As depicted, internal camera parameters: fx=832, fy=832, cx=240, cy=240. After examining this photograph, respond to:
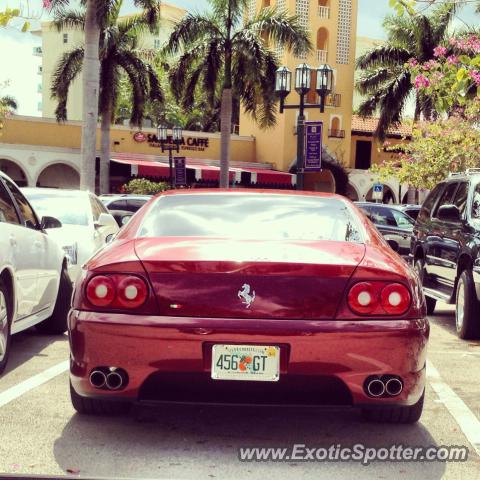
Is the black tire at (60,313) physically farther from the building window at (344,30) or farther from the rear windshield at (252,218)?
the building window at (344,30)

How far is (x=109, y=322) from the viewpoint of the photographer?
4.04 metres

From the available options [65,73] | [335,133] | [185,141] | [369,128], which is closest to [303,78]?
[65,73]

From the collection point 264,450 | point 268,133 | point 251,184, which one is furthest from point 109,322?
point 268,133

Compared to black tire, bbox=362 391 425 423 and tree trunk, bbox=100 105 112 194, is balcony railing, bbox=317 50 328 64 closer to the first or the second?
tree trunk, bbox=100 105 112 194

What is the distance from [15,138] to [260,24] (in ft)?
56.2

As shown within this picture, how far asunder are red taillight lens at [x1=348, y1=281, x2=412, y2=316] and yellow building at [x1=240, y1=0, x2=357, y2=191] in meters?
46.8

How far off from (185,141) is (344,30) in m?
13.2

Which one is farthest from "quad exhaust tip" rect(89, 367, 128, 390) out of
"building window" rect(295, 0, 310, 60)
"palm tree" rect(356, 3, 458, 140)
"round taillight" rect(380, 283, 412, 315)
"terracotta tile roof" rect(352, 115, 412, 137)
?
"terracotta tile roof" rect(352, 115, 412, 137)

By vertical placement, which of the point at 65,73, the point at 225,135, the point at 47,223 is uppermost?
the point at 65,73

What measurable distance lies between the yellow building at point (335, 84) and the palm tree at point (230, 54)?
700 inches

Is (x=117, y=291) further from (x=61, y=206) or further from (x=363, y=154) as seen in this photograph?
(x=363, y=154)

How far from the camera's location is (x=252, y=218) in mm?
4891

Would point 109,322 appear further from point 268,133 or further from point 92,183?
point 268,133

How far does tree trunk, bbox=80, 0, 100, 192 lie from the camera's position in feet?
77.2
